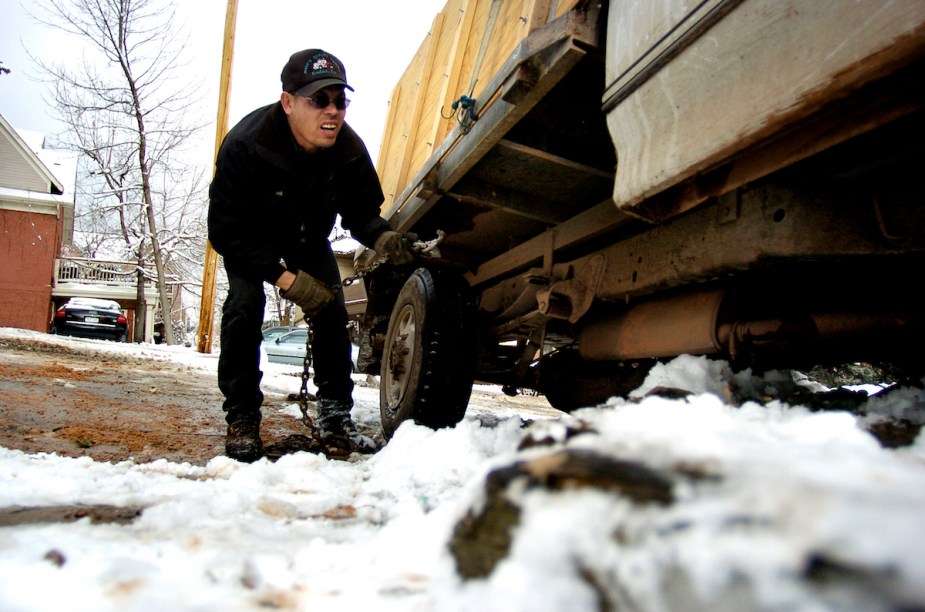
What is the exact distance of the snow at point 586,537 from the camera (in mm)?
479

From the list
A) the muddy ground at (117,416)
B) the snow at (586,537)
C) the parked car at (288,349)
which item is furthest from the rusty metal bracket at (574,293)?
the parked car at (288,349)

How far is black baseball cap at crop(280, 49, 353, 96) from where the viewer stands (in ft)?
7.90

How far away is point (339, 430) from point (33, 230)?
2272 centimetres

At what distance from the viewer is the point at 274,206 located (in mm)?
2512

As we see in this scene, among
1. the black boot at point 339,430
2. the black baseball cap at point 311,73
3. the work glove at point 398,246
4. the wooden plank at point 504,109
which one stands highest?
the black baseball cap at point 311,73

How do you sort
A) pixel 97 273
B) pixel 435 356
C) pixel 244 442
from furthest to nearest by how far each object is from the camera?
pixel 97 273 → pixel 435 356 → pixel 244 442

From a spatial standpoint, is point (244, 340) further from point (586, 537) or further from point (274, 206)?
point (586, 537)

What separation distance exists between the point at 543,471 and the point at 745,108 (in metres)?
0.87

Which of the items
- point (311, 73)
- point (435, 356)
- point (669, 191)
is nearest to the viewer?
point (669, 191)

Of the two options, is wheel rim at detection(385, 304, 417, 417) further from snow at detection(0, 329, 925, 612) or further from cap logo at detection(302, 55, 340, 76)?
snow at detection(0, 329, 925, 612)

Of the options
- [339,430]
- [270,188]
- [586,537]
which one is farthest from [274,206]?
[586,537]

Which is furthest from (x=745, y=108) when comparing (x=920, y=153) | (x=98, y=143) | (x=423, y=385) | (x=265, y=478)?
(x=98, y=143)

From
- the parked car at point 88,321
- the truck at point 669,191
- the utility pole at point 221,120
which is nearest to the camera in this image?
the truck at point 669,191

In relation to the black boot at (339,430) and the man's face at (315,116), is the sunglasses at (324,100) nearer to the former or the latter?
the man's face at (315,116)
